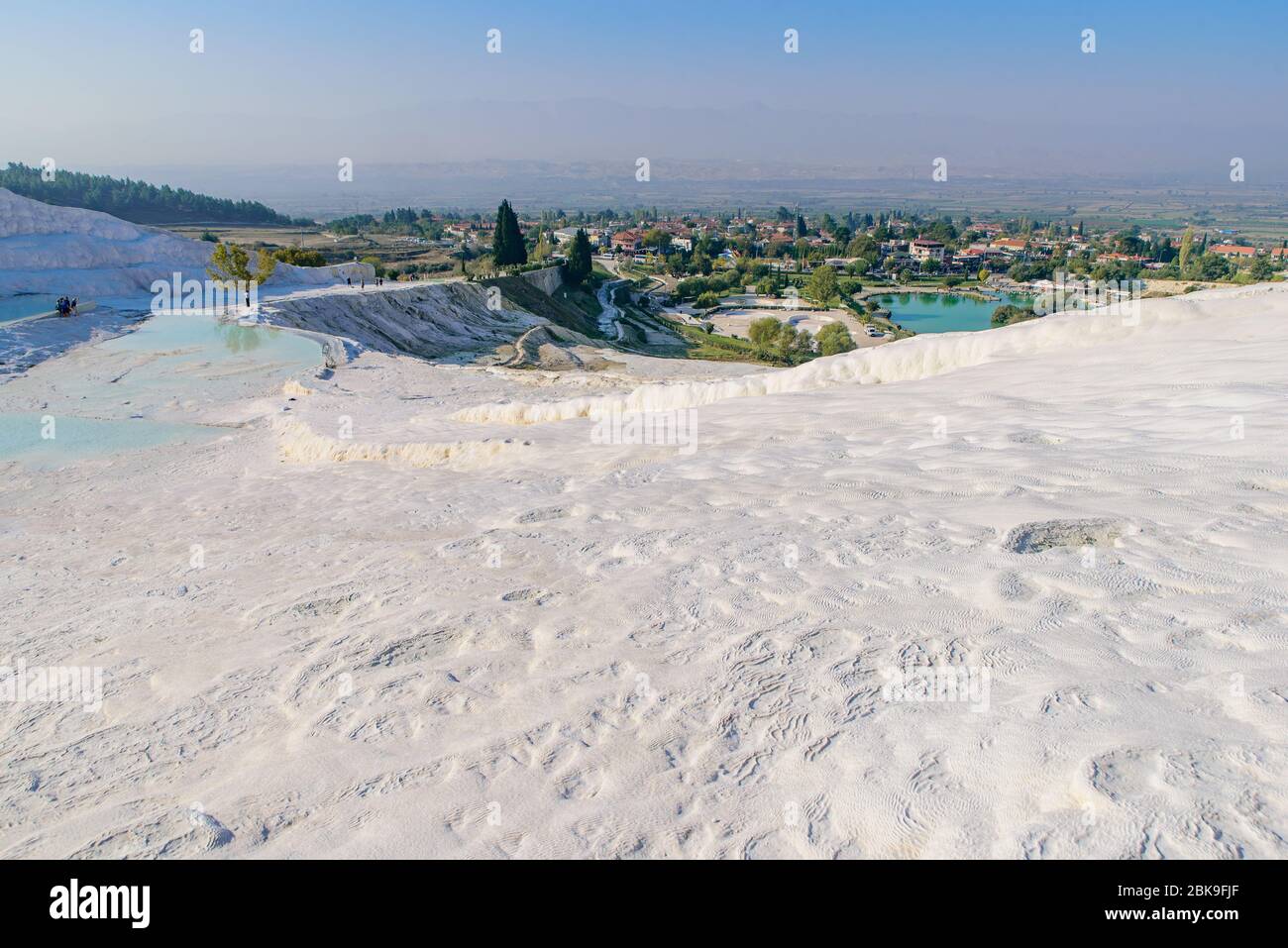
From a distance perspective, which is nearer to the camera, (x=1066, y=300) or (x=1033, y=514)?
(x=1033, y=514)

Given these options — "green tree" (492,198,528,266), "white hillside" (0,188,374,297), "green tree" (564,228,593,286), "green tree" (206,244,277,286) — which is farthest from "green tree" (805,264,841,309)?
"green tree" (206,244,277,286)

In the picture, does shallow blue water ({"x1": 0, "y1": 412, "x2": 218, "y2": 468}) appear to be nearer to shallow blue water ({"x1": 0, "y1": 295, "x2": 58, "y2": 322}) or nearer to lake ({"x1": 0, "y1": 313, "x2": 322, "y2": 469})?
lake ({"x1": 0, "y1": 313, "x2": 322, "y2": 469})

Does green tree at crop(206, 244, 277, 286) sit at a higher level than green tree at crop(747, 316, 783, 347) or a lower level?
higher

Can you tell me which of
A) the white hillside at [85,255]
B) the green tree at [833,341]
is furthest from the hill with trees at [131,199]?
the green tree at [833,341]
